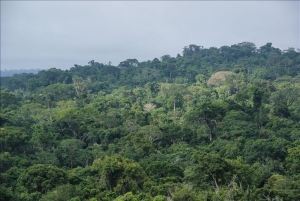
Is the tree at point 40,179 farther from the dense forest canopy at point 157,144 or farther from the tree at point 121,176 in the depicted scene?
the tree at point 121,176

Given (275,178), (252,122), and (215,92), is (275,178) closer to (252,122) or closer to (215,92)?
(252,122)

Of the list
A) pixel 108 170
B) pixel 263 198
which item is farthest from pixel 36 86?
pixel 263 198

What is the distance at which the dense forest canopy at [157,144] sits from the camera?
75.9 ft

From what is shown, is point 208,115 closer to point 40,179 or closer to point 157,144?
point 157,144

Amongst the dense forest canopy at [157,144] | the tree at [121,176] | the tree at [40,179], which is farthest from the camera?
the tree at [121,176]

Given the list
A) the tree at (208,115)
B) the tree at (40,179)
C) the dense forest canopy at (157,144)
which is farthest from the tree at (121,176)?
the tree at (208,115)

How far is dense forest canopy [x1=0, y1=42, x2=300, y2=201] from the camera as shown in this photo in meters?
23.1

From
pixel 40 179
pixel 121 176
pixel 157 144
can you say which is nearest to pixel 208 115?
pixel 157 144

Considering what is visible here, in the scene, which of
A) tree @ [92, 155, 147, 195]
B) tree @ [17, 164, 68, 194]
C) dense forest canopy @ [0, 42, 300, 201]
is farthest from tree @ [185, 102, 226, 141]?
tree @ [17, 164, 68, 194]

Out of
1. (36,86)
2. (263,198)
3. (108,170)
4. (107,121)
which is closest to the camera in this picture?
(263,198)

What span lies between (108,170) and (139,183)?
1.89 m

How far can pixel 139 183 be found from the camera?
2455cm

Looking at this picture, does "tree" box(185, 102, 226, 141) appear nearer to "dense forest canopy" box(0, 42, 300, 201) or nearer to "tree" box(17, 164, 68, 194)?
"dense forest canopy" box(0, 42, 300, 201)

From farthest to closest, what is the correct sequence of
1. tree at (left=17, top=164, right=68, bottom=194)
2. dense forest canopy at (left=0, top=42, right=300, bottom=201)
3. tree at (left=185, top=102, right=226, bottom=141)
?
tree at (left=185, top=102, right=226, bottom=141) → tree at (left=17, top=164, right=68, bottom=194) → dense forest canopy at (left=0, top=42, right=300, bottom=201)
